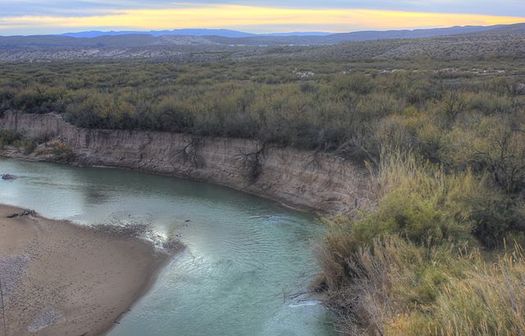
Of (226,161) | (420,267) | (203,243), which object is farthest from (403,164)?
(226,161)

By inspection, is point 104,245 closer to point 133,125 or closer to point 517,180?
point 517,180

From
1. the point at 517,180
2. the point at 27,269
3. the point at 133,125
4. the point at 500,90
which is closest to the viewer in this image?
the point at 517,180

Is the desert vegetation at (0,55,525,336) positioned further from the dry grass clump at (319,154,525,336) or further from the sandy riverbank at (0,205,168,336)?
the sandy riverbank at (0,205,168,336)

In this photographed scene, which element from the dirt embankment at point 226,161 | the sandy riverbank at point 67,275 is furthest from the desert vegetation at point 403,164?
the sandy riverbank at point 67,275

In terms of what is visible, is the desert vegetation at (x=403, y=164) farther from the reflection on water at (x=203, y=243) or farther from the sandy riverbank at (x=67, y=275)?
the sandy riverbank at (x=67, y=275)

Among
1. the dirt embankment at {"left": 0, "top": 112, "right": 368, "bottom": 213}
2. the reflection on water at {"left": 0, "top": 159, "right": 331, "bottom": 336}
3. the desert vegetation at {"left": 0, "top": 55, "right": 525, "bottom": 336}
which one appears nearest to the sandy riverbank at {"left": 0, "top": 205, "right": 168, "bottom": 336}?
the reflection on water at {"left": 0, "top": 159, "right": 331, "bottom": 336}

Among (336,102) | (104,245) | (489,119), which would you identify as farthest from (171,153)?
(489,119)
